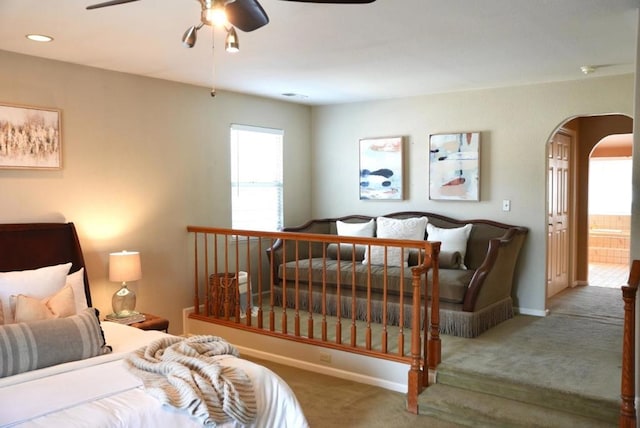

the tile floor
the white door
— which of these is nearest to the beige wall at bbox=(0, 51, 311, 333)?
the white door

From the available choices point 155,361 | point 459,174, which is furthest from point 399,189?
point 155,361

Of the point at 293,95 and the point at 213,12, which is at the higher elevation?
the point at 293,95

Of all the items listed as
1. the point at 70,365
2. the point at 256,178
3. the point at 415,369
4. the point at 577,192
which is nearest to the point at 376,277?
the point at 415,369

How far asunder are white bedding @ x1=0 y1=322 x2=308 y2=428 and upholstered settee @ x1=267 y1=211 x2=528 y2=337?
150 cm

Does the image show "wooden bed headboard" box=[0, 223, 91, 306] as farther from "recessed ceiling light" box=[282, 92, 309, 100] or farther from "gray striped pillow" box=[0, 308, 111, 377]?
"recessed ceiling light" box=[282, 92, 309, 100]

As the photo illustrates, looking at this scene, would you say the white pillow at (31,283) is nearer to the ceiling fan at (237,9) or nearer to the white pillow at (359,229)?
the ceiling fan at (237,9)

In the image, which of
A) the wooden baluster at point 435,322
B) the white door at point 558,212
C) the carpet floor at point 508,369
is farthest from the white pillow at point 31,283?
the white door at point 558,212

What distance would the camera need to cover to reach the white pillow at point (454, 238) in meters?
5.39

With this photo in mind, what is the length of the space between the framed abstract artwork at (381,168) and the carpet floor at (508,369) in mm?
1987

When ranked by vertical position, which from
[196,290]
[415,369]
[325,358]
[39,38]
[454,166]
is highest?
[39,38]

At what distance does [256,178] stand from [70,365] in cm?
353

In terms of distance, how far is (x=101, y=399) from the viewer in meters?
2.48

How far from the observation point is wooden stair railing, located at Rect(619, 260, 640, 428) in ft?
9.41

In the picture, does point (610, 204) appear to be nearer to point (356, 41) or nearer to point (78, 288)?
point (356, 41)
